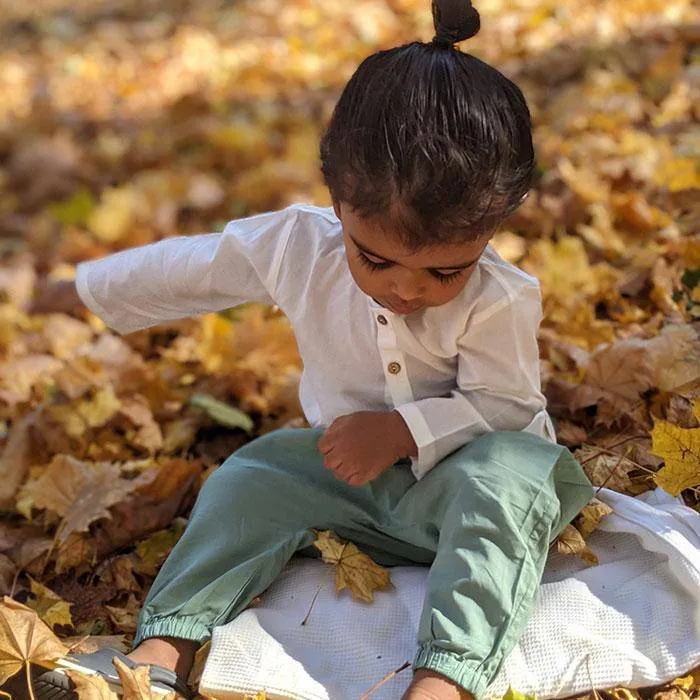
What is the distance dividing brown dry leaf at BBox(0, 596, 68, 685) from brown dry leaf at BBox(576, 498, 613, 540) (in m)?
0.92

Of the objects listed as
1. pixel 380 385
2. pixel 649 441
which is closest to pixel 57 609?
pixel 380 385

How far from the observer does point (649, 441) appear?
2.12 meters

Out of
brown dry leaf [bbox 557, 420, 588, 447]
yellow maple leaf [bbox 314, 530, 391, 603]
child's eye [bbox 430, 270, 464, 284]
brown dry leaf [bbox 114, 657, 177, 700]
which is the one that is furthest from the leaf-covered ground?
child's eye [bbox 430, 270, 464, 284]

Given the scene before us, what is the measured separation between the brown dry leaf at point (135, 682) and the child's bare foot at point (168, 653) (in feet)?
0.29

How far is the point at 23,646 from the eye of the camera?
1.62m

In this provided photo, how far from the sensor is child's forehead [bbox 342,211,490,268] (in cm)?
162

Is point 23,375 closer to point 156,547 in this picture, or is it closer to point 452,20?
point 156,547

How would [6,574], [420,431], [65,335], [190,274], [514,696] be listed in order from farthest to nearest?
[65,335] → [6,574] → [190,274] → [420,431] → [514,696]

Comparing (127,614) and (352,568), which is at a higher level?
(352,568)

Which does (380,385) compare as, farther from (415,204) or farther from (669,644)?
(669,644)

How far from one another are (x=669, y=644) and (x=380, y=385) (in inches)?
26.4

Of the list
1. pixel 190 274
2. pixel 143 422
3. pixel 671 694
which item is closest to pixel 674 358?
pixel 671 694

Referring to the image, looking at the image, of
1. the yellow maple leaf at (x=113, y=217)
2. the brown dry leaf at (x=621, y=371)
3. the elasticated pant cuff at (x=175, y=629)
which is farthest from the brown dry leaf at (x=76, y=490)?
the yellow maple leaf at (x=113, y=217)

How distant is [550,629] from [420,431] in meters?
0.40
